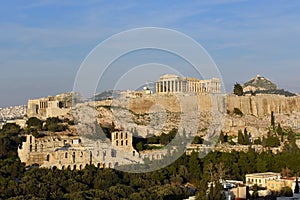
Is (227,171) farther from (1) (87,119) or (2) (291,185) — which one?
(1) (87,119)

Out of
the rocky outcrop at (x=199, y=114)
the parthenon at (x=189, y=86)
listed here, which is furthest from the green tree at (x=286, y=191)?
the rocky outcrop at (x=199, y=114)

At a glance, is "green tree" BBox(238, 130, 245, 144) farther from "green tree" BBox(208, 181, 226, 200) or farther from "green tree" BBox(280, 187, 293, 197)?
"green tree" BBox(208, 181, 226, 200)

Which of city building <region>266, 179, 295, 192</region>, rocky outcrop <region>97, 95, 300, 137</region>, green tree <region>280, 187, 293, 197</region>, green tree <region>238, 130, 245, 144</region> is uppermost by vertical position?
rocky outcrop <region>97, 95, 300, 137</region>

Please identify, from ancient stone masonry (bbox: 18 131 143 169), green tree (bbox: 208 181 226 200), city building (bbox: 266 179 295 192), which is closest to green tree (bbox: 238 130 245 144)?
ancient stone masonry (bbox: 18 131 143 169)

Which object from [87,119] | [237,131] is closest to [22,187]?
[87,119]

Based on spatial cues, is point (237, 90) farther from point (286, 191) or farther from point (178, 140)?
point (286, 191)

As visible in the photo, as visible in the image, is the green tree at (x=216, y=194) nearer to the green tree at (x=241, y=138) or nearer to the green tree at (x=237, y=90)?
the green tree at (x=241, y=138)
